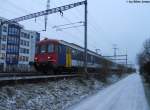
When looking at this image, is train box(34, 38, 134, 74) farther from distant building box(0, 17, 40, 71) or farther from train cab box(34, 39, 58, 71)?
distant building box(0, 17, 40, 71)

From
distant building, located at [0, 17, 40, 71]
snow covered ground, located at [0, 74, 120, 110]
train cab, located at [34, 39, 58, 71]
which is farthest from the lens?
distant building, located at [0, 17, 40, 71]

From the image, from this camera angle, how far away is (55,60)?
29.8 meters

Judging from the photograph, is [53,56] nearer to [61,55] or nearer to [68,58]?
[61,55]

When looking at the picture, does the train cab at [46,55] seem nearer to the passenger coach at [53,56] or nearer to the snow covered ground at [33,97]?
the passenger coach at [53,56]

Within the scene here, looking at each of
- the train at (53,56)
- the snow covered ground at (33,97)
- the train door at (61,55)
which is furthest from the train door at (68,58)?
the snow covered ground at (33,97)

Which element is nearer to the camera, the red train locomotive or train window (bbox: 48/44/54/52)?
the red train locomotive

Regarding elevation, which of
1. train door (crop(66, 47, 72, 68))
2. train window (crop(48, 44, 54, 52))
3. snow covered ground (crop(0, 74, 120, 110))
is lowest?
snow covered ground (crop(0, 74, 120, 110))

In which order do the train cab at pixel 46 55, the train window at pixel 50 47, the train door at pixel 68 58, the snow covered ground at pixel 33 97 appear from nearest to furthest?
the snow covered ground at pixel 33 97 → the train cab at pixel 46 55 → the train window at pixel 50 47 → the train door at pixel 68 58

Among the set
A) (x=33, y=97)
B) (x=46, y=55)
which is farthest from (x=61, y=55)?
(x=33, y=97)

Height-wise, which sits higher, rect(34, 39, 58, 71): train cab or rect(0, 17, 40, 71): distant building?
rect(0, 17, 40, 71): distant building

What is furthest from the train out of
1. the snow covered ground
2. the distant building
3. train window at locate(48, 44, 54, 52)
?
the distant building

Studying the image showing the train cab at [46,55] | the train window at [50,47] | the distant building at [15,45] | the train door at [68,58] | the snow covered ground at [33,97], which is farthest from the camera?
the distant building at [15,45]

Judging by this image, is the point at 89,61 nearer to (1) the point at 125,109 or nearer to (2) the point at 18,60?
(1) the point at 125,109

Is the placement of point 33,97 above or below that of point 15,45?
below
